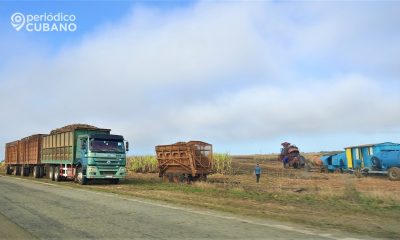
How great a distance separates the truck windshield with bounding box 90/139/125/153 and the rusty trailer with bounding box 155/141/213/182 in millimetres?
3543

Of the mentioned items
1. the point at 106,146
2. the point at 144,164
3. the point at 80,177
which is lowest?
the point at 80,177

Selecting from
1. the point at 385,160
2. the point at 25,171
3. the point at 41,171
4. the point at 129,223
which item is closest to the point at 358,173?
the point at 385,160

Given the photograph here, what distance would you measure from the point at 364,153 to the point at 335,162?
19.2 feet

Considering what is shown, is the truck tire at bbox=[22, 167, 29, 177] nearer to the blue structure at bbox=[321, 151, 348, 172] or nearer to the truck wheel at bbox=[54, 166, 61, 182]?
the truck wheel at bbox=[54, 166, 61, 182]

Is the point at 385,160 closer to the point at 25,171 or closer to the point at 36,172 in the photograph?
the point at 36,172

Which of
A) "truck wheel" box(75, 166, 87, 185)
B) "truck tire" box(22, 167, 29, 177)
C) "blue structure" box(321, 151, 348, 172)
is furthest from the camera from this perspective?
"truck tire" box(22, 167, 29, 177)

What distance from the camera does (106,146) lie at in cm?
2720

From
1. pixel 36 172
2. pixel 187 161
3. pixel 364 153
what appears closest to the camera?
pixel 187 161

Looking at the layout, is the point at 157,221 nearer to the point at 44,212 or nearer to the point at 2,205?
the point at 44,212

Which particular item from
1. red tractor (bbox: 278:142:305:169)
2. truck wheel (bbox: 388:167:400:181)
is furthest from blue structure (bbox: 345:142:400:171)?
red tractor (bbox: 278:142:305:169)

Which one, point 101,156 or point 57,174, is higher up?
point 101,156

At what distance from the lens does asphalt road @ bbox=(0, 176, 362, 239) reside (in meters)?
9.73

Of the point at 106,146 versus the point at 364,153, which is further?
the point at 364,153

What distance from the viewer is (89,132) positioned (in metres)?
29.4
